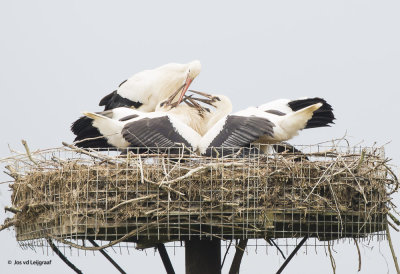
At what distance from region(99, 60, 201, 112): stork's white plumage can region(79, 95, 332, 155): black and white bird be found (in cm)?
147

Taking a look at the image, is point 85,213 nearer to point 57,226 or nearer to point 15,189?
point 57,226

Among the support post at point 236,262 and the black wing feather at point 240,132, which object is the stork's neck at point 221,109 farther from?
the support post at point 236,262

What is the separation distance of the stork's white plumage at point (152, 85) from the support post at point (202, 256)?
3008 millimetres

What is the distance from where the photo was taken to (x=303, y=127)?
11.5 m

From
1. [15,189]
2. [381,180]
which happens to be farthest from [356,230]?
[15,189]

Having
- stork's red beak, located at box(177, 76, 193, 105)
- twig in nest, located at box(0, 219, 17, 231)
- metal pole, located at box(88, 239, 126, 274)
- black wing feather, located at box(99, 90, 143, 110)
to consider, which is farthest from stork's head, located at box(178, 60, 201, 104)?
twig in nest, located at box(0, 219, 17, 231)

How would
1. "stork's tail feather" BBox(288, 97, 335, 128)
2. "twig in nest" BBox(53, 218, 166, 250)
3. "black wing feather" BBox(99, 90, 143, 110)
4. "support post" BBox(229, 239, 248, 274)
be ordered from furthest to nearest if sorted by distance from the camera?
"black wing feather" BBox(99, 90, 143, 110), "stork's tail feather" BBox(288, 97, 335, 128), "support post" BBox(229, 239, 248, 274), "twig in nest" BBox(53, 218, 166, 250)

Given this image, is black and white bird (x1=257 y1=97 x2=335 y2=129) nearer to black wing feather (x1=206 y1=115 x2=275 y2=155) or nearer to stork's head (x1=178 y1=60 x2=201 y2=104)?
black wing feather (x1=206 y1=115 x2=275 y2=155)

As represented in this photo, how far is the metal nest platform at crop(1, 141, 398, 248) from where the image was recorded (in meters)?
9.51

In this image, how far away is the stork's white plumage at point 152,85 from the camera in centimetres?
1325

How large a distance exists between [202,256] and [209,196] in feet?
4.59

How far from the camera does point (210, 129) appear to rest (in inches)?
457

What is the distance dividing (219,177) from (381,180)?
5.89ft

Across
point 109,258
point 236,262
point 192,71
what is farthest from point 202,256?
point 192,71
